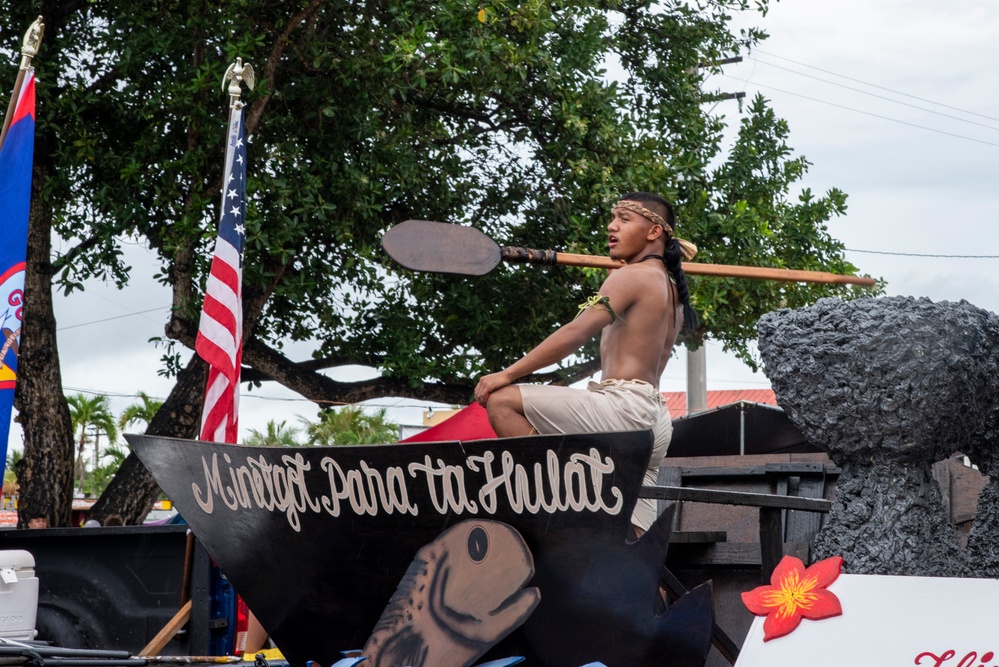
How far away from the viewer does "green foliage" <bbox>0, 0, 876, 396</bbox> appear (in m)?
8.90

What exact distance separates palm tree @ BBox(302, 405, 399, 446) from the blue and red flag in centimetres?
2687

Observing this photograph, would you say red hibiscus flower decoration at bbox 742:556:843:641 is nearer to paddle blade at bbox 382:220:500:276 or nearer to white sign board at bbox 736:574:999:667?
white sign board at bbox 736:574:999:667

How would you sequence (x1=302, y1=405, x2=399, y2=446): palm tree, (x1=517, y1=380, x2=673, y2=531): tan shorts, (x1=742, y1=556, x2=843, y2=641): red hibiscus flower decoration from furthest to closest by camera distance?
(x1=302, y1=405, x2=399, y2=446): palm tree → (x1=517, y1=380, x2=673, y2=531): tan shorts → (x1=742, y1=556, x2=843, y2=641): red hibiscus flower decoration

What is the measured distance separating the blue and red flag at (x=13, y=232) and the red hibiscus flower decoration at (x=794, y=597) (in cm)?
462

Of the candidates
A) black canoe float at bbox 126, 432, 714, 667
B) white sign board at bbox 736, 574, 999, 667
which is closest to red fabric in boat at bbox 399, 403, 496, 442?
black canoe float at bbox 126, 432, 714, 667

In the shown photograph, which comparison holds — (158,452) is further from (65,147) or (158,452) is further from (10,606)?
(65,147)

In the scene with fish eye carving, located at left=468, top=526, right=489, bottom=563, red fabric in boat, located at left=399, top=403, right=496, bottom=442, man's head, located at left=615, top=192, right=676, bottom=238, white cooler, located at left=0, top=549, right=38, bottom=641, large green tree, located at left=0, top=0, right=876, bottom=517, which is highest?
large green tree, located at left=0, top=0, right=876, bottom=517

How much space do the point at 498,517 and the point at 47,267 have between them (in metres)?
7.90

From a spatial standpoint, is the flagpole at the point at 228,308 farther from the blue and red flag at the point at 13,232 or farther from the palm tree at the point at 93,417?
the palm tree at the point at 93,417

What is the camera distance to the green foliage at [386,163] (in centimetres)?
890

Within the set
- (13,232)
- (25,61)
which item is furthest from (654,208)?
(25,61)

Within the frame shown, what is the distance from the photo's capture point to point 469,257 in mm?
4160

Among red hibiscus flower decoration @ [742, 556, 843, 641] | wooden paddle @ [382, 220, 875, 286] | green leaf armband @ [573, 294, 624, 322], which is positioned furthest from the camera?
wooden paddle @ [382, 220, 875, 286]

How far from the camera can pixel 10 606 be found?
4.70 meters
